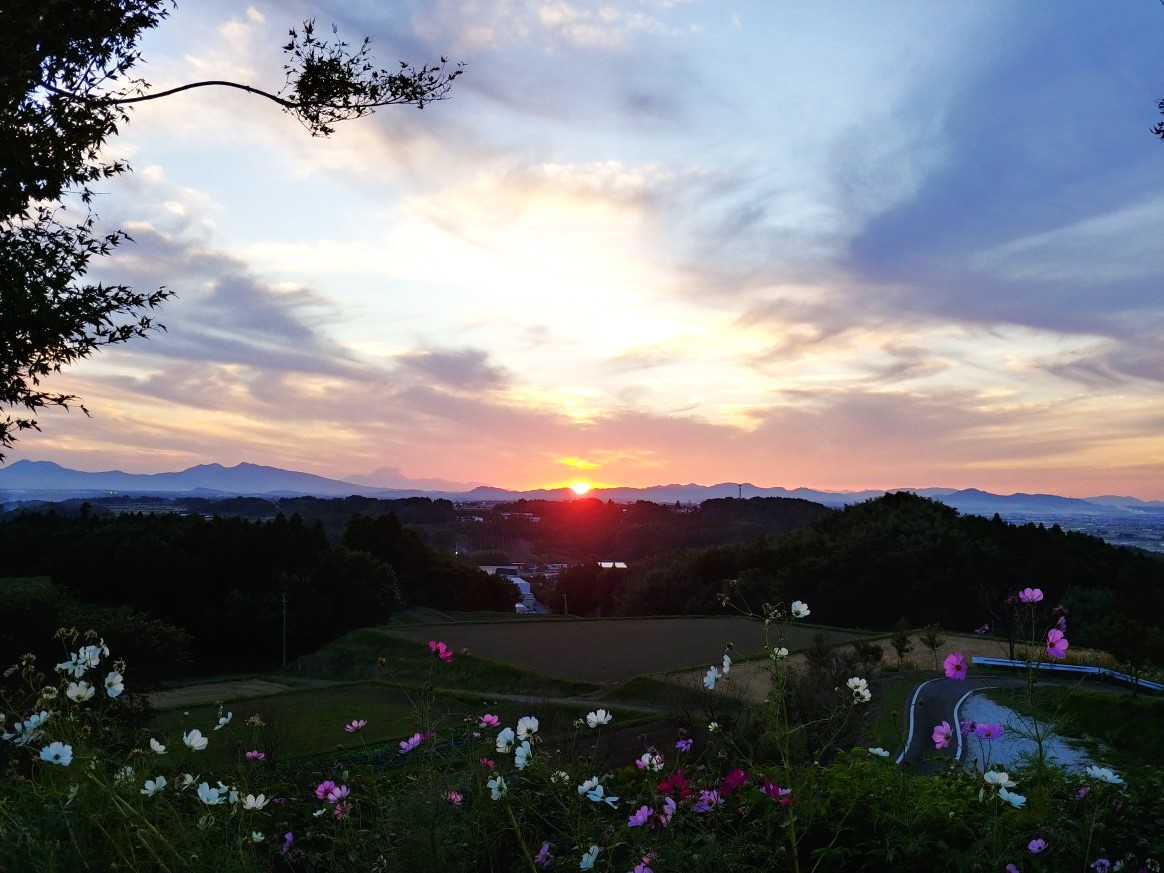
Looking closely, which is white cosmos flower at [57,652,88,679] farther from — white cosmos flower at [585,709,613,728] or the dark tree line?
the dark tree line

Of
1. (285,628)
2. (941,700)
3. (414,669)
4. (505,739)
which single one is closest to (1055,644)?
(505,739)

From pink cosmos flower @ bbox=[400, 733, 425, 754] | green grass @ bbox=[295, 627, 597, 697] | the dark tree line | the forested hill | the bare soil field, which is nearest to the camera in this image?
pink cosmos flower @ bbox=[400, 733, 425, 754]

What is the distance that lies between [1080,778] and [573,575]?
64085 millimetres

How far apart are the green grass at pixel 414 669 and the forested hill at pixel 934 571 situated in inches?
621

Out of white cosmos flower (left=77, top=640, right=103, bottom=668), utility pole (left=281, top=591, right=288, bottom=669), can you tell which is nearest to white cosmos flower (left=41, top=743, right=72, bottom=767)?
white cosmos flower (left=77, top=640, right=103, bottom=668)

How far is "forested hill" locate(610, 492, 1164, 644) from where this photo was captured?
37.5m

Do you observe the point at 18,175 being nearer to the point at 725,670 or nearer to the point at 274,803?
the point at 274,803

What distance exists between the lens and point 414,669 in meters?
27.1

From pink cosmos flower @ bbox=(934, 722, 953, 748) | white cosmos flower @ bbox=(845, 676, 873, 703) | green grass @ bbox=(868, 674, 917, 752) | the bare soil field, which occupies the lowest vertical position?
the bare soil field

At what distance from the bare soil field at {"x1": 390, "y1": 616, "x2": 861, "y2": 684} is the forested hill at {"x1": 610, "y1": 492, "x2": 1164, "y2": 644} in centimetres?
713

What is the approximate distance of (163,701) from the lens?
26.3 metres

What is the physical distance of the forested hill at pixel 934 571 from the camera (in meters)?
37.5

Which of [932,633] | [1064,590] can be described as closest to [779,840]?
[932,633]

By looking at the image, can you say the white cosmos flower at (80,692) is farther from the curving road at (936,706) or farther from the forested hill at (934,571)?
the forested hill at (934,571)
